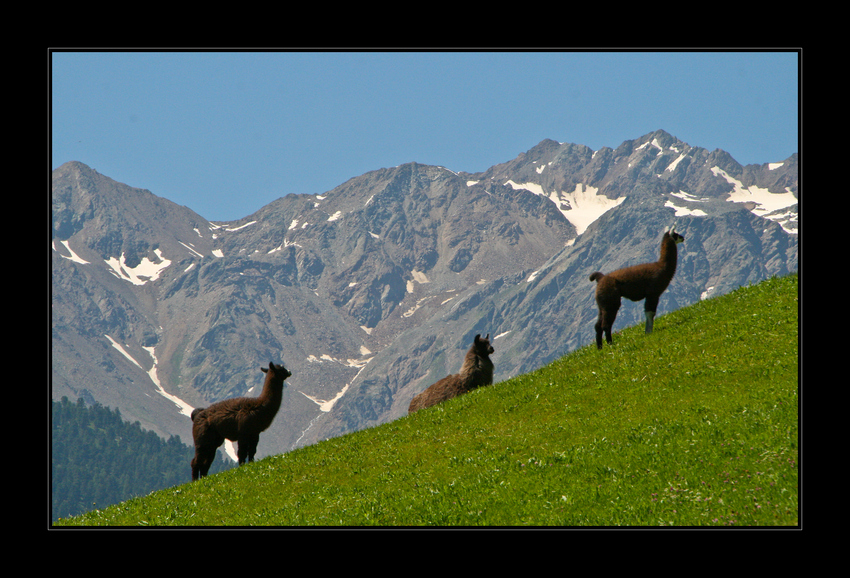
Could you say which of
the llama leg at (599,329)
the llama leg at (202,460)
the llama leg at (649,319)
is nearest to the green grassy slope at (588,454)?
the llama leg at (649,319)

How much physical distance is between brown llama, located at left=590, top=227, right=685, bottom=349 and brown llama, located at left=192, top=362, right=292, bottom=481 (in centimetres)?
1209

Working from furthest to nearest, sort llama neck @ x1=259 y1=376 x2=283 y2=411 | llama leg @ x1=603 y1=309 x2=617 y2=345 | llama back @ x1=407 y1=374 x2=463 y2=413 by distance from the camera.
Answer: llama back @ x1=407 y1=374 x2=463 y2=413
llama neck @ x1=259 y1=376 x2=283 y2=411
llama leg @ x1=603 y1=309 x2=617 y2=345

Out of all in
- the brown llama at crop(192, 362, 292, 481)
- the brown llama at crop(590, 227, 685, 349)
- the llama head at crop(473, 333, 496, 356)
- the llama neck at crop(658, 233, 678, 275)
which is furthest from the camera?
the llama head at crop(473, 333, 496, 356)

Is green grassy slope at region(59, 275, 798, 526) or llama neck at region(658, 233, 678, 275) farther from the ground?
llama neck at region(658, 233, 678, 275)

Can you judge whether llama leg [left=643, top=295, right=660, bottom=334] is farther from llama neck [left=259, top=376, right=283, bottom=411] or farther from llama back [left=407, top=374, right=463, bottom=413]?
llama neck [left=259, top=376, right=283, bottom=411]

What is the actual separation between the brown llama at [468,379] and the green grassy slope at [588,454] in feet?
12.3

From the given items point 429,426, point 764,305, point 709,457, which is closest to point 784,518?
point 709,457

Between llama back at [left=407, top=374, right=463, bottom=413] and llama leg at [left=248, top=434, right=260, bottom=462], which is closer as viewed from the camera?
llama leg at [left=248, top=434, right=260, bottom=462]

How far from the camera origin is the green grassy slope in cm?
1527

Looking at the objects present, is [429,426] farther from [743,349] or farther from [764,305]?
[764,305]

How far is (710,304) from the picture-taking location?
102ft

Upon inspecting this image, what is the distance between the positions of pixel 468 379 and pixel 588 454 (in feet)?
48.0

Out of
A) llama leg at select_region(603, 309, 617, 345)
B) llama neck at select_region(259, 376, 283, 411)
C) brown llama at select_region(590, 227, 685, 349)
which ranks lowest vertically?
llama neck at select_region(259, 376, 283, 411)

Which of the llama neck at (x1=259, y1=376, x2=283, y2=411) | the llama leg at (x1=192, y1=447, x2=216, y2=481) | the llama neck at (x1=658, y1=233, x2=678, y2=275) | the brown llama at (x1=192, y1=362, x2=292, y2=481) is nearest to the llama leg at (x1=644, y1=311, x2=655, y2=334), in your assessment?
the llama neck at (x1=658, y1=233, x2=678, y2=275)
